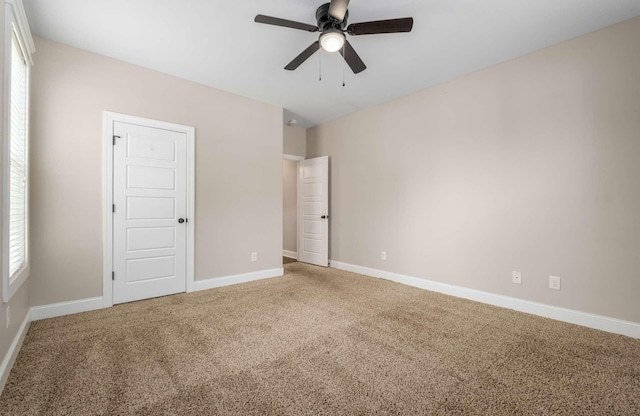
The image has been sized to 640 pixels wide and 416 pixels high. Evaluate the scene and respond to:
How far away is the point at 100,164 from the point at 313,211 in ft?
10.7

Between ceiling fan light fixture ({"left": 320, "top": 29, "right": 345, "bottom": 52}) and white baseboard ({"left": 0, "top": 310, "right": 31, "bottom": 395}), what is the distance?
117 inches

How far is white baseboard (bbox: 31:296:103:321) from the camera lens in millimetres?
2760

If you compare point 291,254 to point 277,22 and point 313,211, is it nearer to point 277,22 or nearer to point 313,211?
point 313,211

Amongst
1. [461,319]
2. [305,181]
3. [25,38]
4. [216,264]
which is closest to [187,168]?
[216,264]

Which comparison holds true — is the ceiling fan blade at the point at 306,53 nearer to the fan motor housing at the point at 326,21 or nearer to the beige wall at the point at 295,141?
the fan motor housing at the point at 326,21

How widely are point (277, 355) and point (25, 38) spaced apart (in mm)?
3234

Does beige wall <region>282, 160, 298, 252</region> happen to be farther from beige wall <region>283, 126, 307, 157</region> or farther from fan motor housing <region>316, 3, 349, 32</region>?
fan motor housing <region>316, 3, 349, 32</region>

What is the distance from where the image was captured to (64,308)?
2898 mm

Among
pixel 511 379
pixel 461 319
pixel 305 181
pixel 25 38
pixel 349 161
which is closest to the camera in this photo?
pixel 511 379

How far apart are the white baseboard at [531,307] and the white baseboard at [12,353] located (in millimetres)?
3893

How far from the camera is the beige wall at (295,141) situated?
5.52 m

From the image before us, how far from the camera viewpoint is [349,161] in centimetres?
500

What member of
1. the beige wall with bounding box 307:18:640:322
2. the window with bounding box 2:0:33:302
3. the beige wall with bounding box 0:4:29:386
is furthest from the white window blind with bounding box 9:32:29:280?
the beige wall with bounding box 307:18:640:322

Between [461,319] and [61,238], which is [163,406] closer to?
[61,238]
